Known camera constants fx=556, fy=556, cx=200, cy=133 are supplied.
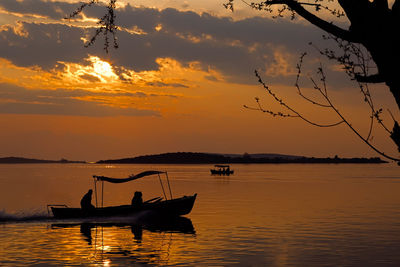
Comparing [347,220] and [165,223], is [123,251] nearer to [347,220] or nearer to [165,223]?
[165,223]

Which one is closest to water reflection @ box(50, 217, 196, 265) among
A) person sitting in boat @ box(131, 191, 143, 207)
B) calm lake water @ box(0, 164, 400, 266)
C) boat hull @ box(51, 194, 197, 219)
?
calm lake water @ box(0, 164, 400, 266)

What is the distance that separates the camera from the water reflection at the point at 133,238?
95.6 ft

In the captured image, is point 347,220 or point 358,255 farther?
point 347,220

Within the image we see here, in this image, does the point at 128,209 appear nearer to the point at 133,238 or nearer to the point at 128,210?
the point at 128,210

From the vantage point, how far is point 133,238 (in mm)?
36562

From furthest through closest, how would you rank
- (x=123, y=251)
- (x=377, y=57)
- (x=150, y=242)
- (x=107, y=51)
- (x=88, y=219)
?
(x=88, y=219) → (x=150, y=242) → (x=123, y=251) → (x=107, y=51) → (x=377, y=57)

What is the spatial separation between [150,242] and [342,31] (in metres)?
30.8

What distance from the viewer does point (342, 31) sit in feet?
18.7

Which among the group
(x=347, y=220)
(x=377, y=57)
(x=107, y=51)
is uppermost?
(x=107, y=51)

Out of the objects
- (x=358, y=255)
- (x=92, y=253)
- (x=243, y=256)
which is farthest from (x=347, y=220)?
(x=92, y=253)

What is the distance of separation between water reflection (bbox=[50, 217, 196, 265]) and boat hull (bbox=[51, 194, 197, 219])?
0.81 m

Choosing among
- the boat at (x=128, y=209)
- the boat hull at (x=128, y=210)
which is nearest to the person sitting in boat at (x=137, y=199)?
the boat at (x=128, y=209)

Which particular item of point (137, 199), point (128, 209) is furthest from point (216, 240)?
point (128, 209)

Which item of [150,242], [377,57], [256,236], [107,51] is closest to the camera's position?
[377,57]
